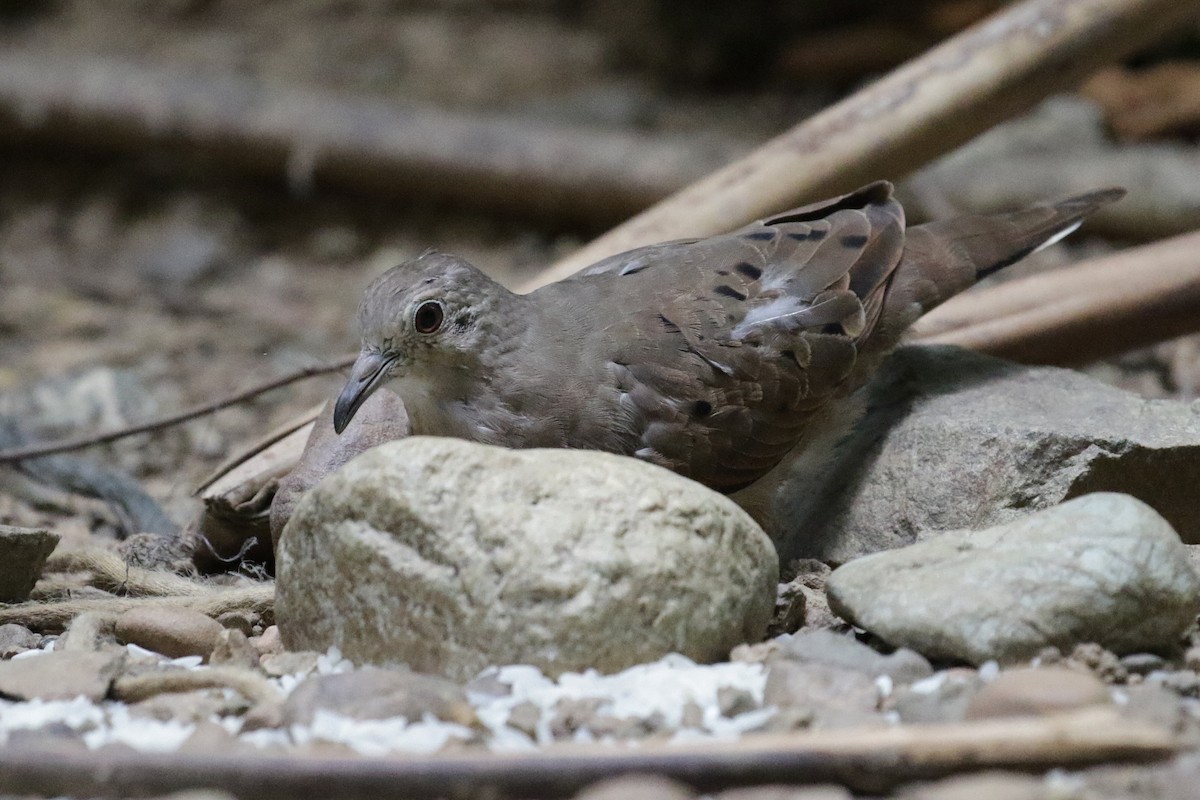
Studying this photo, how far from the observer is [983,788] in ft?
7.53

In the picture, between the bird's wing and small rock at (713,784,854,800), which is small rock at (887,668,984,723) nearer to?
small rock at (713,784,854,800)

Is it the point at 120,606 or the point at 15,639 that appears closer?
the point at 15,639

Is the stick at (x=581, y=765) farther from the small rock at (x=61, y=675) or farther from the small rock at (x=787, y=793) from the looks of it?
the small rock at (x=61, y=675)

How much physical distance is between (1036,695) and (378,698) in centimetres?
131

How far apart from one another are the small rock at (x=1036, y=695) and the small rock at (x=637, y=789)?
66cm

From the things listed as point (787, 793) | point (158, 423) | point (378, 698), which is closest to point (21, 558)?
point (158, 423)

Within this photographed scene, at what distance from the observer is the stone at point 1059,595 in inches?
116

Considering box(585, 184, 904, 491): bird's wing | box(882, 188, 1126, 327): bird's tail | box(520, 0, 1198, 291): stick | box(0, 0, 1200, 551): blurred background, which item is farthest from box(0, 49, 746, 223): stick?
box(585, 184, 904, 491): bird's wing

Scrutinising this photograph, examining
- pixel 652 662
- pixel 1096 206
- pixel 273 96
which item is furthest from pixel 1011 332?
pixel 273 96

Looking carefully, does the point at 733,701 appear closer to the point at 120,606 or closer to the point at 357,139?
the point at 120,606

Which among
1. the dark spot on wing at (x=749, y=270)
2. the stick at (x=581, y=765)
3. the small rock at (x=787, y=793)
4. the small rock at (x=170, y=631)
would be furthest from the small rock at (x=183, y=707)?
the dark spot on wing at (x=749, y=270)

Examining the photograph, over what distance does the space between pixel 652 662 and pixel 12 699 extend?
1.46 metres

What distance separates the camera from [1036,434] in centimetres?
388

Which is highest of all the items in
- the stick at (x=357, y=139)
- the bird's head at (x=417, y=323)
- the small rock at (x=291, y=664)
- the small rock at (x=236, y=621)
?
the stick at (x=357, y=139)
